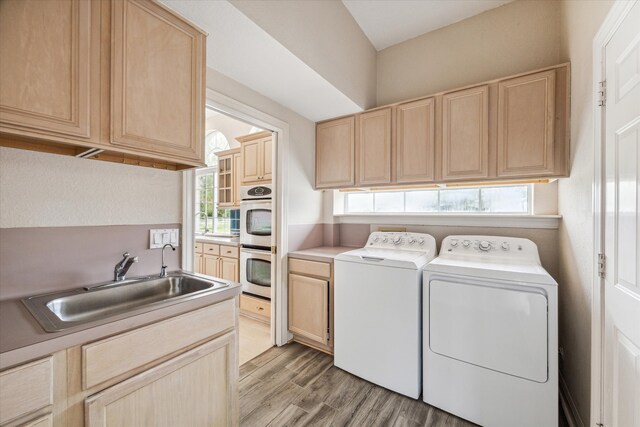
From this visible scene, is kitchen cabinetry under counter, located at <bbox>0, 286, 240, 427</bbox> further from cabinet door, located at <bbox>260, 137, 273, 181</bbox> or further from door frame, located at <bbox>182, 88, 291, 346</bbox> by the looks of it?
cabinet door, located at <bbox>260, 137, 273, 181</bbox>

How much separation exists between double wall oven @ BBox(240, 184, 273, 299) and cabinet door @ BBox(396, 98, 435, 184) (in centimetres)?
145

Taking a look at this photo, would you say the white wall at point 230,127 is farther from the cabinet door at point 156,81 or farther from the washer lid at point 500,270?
the washer lid at point 500,270

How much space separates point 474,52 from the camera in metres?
2.42

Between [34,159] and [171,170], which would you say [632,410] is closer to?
[171,170]

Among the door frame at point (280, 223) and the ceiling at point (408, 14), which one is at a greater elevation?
the ceiling at point (408, 14)

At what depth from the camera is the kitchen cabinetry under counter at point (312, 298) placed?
2387mm

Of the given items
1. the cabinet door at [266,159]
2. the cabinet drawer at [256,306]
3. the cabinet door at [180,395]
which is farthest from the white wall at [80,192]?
the cabinet drawer at [256,306]

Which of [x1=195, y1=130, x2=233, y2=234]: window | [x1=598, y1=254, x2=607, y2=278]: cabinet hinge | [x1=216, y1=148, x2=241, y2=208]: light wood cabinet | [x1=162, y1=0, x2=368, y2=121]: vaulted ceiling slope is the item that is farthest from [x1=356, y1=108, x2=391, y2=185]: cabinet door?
[x1=195, y1=130, x2=233, y2=234]: window

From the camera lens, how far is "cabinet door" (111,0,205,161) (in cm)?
113

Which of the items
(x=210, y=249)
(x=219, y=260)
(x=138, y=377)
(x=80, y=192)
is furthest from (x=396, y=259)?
(x=210, y=249)

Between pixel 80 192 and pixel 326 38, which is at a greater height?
pixel 326 38

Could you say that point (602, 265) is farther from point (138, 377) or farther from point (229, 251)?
point (229, 251)

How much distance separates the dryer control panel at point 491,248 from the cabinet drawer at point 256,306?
195 cm

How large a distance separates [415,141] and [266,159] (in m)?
1.68
